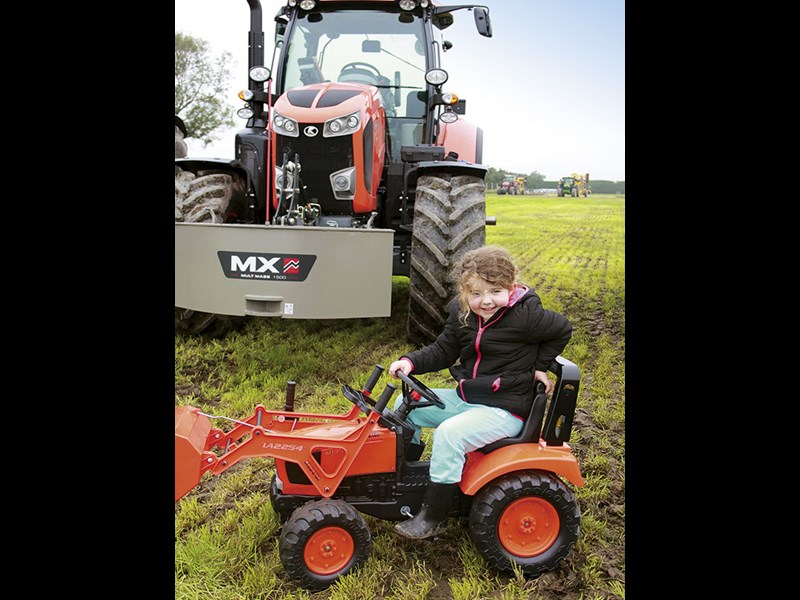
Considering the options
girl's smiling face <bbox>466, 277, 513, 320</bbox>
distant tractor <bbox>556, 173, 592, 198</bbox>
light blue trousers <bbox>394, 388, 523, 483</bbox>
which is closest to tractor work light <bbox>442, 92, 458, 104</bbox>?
distant tractor <bbox>556, 173, 592, 198</bbox>

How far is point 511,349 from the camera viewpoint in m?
2.13

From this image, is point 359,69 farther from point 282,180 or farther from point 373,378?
point 373,378

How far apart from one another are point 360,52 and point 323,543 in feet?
11.1

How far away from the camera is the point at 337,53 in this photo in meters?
4.45

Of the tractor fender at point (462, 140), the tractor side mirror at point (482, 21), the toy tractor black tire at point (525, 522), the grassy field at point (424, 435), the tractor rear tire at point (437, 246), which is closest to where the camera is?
the grassy field at point (424, 435)

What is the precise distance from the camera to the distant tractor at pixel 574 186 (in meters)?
2.15

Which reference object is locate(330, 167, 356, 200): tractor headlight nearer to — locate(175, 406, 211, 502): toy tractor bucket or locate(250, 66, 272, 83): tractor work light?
locate(250, 66, 272, 83): tractor work light

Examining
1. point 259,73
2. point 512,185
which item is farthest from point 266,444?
point 259,73

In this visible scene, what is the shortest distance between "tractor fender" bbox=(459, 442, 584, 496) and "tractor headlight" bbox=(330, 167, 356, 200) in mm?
2180

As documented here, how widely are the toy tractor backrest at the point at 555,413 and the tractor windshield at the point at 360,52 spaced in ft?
8.88

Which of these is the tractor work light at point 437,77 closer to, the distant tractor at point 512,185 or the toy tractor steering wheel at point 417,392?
the distant tractor at point 512,185

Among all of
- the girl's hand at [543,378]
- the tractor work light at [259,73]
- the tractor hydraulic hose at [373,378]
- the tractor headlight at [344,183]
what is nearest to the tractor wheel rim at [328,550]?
the tractor hydraulic hose at [373,378]

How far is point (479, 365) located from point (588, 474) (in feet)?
2.40

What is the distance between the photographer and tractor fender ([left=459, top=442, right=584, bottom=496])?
2080mm
